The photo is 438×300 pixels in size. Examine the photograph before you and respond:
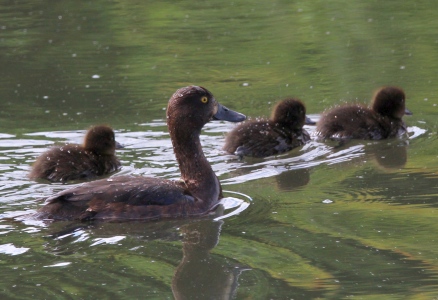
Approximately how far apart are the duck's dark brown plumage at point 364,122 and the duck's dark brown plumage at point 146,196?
2.20 m

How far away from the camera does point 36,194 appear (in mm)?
7684

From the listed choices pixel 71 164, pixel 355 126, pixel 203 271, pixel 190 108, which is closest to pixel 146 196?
pixel 190 108

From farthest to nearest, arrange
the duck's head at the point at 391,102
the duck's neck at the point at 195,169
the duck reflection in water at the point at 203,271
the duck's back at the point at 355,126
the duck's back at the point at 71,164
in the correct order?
the duck's head at the point at 391,102 < the duck's back at the point at 355,126 < the duck's back at the point at 71,164 < the duck's neck at the point at 195,169 < the duck reflection in water at the point at 203,271

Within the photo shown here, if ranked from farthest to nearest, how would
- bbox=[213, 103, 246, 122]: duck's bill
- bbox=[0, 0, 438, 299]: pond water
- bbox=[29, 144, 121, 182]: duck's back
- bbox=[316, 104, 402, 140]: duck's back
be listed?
bbox=[316, 104, 402, 140]: duck's back < bbox=[29, 144, 121, 182]: duck's back < bbox=[213, 103, 246, 122]: duck's bill < bbox=[0, 0, 438, 299]: pond water

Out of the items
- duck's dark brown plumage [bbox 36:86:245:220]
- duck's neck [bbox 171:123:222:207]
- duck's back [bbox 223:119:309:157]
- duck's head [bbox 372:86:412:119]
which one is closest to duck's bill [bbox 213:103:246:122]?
duck's neck [bbox 171:123:222:207]

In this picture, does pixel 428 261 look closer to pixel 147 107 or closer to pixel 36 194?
pixel 36 194

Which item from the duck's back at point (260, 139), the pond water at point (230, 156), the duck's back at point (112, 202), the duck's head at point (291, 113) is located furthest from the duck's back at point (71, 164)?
the duck's head at point (291, 113)

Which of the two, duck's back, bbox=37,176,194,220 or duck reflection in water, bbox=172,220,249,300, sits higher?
duck's back, bbox=37,176,194,220

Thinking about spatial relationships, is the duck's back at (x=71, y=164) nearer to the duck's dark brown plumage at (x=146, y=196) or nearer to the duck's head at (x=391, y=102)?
the duck's dark brown plumage at (x=146, y=196)

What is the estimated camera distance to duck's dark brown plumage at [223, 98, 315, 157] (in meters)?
8.76

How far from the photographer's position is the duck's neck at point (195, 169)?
705 centimetres

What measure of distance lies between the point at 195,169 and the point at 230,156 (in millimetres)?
1555

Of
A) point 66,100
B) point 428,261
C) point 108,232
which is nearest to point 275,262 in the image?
point 428,261

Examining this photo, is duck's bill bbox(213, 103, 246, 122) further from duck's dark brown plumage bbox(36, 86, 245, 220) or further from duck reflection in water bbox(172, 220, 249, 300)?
duck reflection in water bbox(172, 220, 249, 300)
